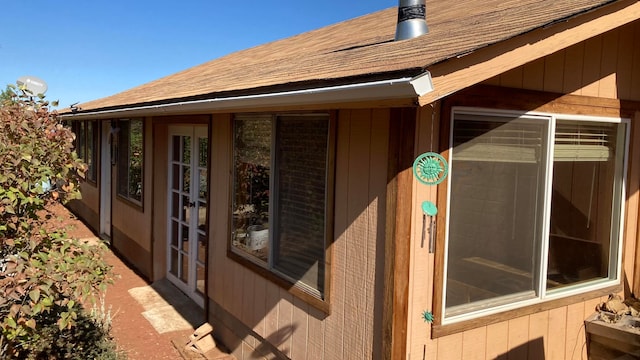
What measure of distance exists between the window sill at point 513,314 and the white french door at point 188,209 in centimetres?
333

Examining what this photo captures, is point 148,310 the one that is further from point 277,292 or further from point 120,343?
point 277,292

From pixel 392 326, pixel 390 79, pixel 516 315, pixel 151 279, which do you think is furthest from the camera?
pixel 151 279

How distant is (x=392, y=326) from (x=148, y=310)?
4294mm

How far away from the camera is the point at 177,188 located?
709 cm

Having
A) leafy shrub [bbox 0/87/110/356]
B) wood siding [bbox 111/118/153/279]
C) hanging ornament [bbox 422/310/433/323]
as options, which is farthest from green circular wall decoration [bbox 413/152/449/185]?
wood siding [bbox 111/118/153/279]

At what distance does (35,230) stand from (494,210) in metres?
2.97

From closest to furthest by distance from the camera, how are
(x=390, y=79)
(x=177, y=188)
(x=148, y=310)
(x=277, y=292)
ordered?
(x=390, y=79), (x=277, y=292), (x=148, y=310), (x=177, y=188)

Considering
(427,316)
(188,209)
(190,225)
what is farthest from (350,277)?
(188,209)

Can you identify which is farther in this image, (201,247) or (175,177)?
(175,177)

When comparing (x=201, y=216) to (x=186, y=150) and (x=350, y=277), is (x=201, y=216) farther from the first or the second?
(x=350, y=277)

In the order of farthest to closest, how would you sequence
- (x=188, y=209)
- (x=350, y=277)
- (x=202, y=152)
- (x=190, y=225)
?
(x=188, y=209), (x=190, y=225), (x=202, y=152), (x=350, y=277)

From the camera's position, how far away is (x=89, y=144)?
12719 mm

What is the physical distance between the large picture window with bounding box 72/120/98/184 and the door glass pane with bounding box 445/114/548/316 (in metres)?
9.72

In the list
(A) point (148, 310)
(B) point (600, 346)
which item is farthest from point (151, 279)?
(B) point (600, 346)
